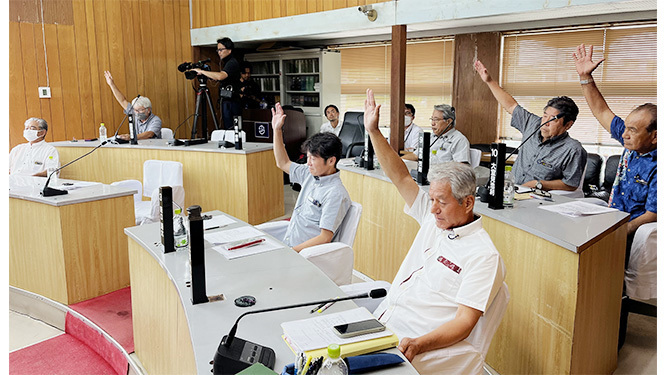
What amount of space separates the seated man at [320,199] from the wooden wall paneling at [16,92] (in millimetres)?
4813

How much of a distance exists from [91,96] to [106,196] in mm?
4105

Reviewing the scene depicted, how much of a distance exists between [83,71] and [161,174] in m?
3.37

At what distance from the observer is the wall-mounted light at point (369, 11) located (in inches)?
202

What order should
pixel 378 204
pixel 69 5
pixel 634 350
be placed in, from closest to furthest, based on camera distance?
1. pixel 634 350
2. pixel 378 204
3. pixel 69 5

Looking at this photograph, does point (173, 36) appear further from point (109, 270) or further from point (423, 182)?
point (423, 182)

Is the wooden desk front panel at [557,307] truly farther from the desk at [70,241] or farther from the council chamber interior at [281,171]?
the desk at [70,241]

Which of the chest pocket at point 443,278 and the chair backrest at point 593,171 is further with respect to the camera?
the chair backrest at point 593,171

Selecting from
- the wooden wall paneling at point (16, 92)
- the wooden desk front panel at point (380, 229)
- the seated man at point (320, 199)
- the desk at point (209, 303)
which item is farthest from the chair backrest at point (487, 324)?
the wooden wall paneling at point (16, 92)

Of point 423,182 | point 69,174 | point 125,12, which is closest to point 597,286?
point 423,182

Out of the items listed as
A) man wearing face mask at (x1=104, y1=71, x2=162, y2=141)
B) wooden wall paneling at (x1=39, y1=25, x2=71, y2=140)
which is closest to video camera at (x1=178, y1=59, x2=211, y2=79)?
man wearing face mask at (x1=104, y1=71, x2=162, y2=141)

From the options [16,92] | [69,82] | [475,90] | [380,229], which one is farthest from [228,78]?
[380,229]

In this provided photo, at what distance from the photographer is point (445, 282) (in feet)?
6.23

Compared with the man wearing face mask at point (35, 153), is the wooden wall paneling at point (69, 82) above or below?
above
